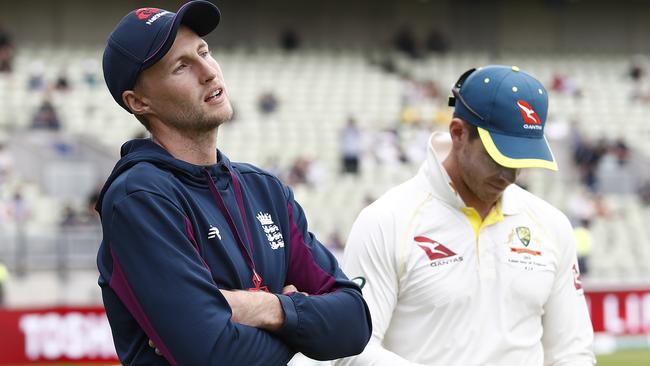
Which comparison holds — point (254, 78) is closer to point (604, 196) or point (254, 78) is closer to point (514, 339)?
point (604, 196)

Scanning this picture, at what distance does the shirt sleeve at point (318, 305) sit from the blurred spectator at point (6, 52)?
21.1 metres

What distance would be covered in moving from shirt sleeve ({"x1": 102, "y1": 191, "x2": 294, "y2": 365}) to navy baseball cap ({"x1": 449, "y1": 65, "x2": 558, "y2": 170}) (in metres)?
1.34

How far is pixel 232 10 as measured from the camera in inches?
1171

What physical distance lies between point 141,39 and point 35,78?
20318 millimetres

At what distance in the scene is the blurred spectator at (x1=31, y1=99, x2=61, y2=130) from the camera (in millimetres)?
20344

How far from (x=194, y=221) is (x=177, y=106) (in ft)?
1.08

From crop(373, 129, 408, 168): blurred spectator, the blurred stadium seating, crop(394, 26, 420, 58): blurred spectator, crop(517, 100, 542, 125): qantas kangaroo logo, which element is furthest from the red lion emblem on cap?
crop(394, 26, 420, 58): blurred spectator

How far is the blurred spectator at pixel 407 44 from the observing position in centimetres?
2970

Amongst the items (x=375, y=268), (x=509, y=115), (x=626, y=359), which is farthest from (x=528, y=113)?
(x=626, y=359)

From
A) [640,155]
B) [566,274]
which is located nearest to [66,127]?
[640,155]

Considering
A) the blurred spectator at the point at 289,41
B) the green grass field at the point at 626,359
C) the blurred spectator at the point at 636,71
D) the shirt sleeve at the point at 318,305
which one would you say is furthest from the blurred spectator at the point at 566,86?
the shirt sleeve at the point at 318,305

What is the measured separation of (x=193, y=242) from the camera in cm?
299

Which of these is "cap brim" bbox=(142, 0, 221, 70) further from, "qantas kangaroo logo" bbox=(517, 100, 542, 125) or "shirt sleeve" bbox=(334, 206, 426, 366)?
"qantas kangaroo logo" bbox=(517, 100, 542, 125)

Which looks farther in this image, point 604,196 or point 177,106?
point 604,196
